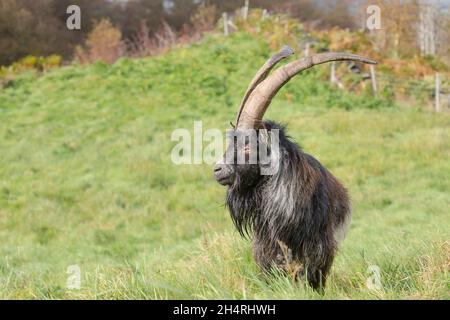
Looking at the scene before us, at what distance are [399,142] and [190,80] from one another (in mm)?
8183

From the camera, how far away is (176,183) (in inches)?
532

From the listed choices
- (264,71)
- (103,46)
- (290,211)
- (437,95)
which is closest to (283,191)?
(290,211)

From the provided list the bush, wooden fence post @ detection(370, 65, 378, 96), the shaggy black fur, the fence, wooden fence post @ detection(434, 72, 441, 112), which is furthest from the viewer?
the bush

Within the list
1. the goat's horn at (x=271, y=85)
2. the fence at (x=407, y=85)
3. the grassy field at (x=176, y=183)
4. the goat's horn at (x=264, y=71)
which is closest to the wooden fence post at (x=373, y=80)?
the fence at (x=407, y=85)

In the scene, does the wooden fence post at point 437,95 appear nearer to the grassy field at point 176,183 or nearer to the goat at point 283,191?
the grassy field at point 176,183

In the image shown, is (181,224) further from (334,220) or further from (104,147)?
(334,220)

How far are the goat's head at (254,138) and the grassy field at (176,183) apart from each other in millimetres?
403

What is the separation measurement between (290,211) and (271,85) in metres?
0.97

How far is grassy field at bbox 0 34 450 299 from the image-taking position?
4.93 metres

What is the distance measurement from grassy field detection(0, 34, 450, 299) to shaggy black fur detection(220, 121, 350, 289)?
0.21 metres

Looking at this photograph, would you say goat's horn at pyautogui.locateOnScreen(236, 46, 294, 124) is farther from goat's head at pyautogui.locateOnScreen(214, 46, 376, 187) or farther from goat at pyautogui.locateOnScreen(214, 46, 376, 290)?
goat's head at pyautogui.locateOnScreen(214, 46, 376, 187)

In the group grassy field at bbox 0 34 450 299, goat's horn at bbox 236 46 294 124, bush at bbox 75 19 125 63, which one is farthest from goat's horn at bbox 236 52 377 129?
bush at bbox 75 19 125 63

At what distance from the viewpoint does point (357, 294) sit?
4207 mm

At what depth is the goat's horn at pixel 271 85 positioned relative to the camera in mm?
4738
